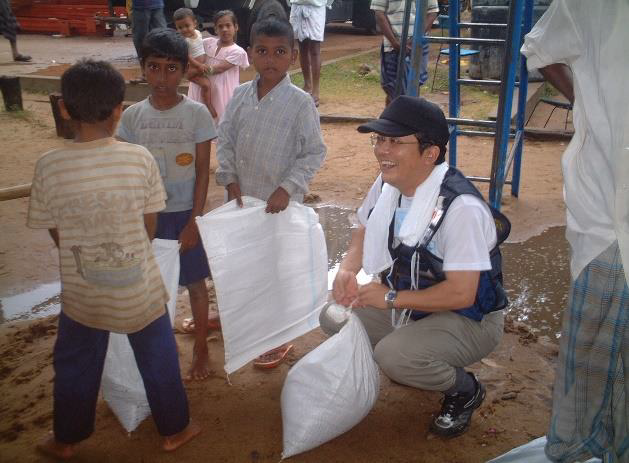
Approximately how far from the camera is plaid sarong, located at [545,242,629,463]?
1.84 m

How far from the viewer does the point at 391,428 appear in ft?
8.11

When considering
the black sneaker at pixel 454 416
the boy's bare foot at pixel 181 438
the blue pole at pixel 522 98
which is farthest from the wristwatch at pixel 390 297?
the blue pole at pixel 522 98

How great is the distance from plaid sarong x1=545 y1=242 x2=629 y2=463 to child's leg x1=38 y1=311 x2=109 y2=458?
5.13 ft

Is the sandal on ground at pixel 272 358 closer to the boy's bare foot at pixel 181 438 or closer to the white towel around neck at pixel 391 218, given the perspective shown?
the boy's bare foot at pixel 181 438

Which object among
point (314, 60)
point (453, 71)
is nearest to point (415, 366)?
point (453, 71)

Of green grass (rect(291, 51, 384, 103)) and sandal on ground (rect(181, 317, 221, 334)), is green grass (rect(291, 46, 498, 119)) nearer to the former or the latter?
green grass (rect(291, 51, 384, 103))

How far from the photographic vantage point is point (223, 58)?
5.07 meters

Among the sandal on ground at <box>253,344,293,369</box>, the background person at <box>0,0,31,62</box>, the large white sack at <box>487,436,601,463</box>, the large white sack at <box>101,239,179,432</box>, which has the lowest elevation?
the sandal on ground at <box>253,344,293,369</box>

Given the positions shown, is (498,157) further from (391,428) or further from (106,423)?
(106,423)

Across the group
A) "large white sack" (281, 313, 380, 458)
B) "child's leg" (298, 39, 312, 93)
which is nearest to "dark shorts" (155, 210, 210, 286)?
"large white sack" (281, 313, 380, 458)

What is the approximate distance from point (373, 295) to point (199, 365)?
98 centimetres

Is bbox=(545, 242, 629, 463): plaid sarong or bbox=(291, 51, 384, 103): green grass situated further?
bbox=(291, 51, 384, 103): green grass

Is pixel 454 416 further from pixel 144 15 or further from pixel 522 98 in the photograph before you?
pixel 144 15

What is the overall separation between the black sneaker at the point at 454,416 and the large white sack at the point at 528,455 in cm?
21
